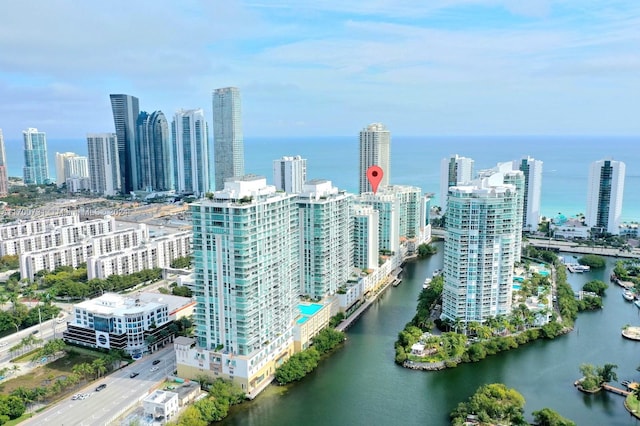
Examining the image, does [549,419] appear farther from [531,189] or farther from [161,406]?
[531,189]

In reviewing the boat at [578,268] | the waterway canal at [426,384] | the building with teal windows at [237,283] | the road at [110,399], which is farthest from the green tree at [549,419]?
the boat at [578,268]

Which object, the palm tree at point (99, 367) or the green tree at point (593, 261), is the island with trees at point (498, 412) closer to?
the palm tree at point (99, 367)

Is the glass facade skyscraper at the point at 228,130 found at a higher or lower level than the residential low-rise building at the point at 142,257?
higher

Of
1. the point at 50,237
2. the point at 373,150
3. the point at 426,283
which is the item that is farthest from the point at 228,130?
the point at 426,283

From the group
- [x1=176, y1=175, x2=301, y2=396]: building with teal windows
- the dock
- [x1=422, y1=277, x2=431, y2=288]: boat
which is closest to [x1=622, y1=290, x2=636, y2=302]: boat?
[x1=422, y1=277, x2=431, y2=288]: boat

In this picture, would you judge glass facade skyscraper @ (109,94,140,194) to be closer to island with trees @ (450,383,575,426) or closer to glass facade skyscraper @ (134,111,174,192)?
glass facade skyscraper @ (134,111,174,192)

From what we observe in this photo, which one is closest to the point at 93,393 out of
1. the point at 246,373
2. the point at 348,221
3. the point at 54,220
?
the point at 246,373

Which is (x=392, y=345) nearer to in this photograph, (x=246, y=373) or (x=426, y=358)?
(x=426, y=358)
